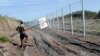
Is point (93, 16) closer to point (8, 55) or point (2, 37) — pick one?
point (2, 37)

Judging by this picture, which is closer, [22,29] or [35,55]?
[35,55]

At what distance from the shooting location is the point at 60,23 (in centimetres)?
5388

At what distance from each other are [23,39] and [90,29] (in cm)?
1534

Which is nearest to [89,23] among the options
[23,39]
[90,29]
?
[90,29]

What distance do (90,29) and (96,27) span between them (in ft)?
2.26

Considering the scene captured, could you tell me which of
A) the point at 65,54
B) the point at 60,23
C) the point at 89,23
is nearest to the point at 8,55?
the point at 65,54

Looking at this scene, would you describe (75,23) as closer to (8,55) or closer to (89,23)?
(89,23)

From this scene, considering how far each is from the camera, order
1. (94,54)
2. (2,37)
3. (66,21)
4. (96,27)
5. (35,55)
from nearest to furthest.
Result: (94,54) → (35,55) → (2,37) → (96,27) → (66,21)

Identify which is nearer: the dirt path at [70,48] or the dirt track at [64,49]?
the dirt path at [70,48]

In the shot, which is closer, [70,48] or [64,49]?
[64,49]

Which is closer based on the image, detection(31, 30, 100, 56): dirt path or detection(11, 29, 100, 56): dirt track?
detection(31, 30, 100, 56): dirt path

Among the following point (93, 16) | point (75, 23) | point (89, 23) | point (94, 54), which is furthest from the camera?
point (93, 16)

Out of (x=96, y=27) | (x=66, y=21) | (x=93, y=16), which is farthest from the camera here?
(x=93, y=16)

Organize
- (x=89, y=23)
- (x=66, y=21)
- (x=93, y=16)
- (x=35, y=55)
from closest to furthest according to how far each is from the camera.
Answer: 1. (x=35, y=55)
2. (x=89, y=23)
3. (x=66, y=21)
4. (x=93, y=16)
